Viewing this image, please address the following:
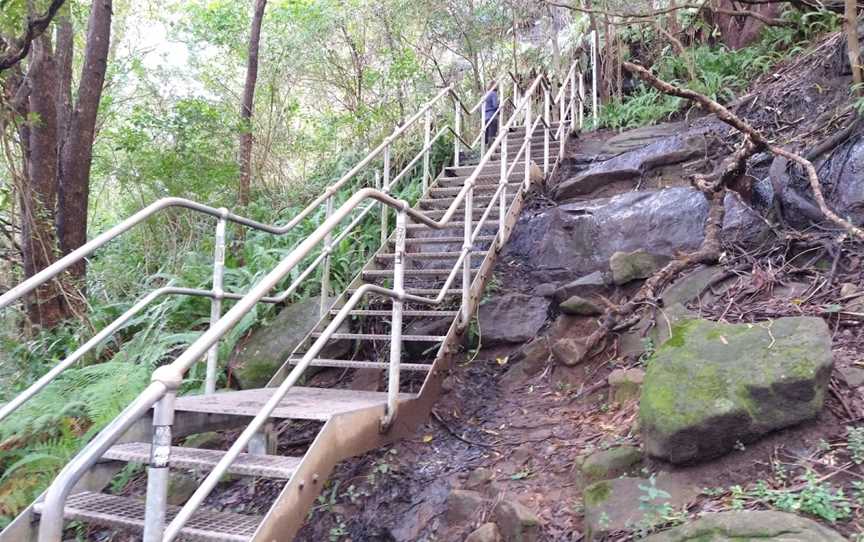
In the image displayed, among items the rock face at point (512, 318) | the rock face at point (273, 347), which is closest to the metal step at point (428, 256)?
the rock face at point (512, 318)

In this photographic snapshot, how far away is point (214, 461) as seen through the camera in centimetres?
233

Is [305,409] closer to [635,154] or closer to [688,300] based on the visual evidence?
[688,300]

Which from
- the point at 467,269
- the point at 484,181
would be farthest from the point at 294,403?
the point at 484,181

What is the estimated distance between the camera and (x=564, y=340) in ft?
12.8

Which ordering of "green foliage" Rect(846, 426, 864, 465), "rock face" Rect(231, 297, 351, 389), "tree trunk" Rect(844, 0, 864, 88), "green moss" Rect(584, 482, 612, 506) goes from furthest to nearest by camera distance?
1. "tree trunk" Rect(844, 0, 864, 88)
2. "rock face" Rect(231, 297, 351, 389)
3. "green moss" Rect(584, 482, 612, 506)
4. "green foliage" Rect(846, 426, 864, 465)

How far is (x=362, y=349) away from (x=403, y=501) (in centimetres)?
159

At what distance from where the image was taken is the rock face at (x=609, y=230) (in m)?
4.62

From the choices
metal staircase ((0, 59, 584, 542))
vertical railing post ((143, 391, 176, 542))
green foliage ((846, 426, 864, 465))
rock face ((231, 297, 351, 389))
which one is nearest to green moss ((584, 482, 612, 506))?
green foliage ((846, 426, 864, 465))

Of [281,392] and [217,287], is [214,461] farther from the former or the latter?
[217,287]

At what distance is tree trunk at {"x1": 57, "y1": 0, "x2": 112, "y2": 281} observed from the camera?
18.9 feet

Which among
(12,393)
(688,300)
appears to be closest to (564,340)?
(688,300)

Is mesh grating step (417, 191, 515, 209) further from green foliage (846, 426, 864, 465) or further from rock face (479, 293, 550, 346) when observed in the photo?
green foliage (846, 426, 864, 465)

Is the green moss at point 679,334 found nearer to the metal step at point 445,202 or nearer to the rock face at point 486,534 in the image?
the rock face at point 486,534

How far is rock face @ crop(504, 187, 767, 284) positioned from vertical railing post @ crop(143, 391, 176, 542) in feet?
11.0
